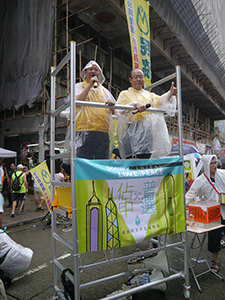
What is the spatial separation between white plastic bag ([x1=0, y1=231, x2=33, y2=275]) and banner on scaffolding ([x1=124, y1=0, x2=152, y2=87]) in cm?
523

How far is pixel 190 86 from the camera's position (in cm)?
1681

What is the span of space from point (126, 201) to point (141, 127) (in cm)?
93

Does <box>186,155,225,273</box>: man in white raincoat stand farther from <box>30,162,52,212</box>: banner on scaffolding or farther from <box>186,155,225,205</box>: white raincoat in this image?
<box>30,162,52,212</box>: banner on scaffolding

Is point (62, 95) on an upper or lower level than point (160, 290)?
upper

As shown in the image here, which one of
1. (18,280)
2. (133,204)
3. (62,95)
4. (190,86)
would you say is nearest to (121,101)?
(133,204)

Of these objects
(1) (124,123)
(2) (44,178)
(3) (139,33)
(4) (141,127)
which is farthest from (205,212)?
(3) (139,33)

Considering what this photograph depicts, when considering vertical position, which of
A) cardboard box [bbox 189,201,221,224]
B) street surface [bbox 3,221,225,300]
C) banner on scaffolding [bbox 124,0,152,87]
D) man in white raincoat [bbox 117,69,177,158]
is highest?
banner on scaffolding [bbox 124,0,152,87]

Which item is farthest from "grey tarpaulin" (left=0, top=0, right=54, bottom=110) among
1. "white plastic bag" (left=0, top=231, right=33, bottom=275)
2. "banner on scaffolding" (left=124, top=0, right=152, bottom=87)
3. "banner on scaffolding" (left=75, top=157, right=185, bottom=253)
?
"banner on scaffolding" (left=75, top=157, right=185, bottom=253)

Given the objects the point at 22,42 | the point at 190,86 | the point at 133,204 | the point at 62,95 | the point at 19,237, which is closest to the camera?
the point at 133,204

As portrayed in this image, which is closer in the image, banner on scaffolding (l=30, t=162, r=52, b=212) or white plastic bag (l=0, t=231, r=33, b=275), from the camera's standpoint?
white plastic bag (l=0, t=231, r=33, b=275)

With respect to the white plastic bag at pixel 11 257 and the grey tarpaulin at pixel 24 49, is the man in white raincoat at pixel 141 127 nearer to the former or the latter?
the white plastic bag at pixel 11 257

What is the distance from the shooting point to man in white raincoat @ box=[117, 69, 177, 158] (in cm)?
282

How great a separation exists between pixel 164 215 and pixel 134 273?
2.40 feet

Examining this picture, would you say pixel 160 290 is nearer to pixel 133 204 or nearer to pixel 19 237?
pixel 133 204
